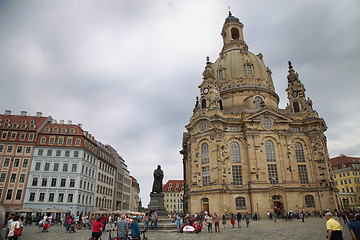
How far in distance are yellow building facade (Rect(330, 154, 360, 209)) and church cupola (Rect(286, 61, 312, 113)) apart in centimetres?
3726

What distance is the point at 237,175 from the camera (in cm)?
4409

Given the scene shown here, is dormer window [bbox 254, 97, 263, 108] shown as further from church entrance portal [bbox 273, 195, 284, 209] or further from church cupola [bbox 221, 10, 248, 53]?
church cupola [bbox 221, 10, 248, 53]

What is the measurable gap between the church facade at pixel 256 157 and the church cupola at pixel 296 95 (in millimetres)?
200

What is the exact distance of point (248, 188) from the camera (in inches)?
1672

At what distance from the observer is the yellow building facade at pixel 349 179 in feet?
237

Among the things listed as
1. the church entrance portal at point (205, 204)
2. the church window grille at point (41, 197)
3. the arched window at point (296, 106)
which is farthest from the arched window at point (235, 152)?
the church window grille at point (41, 197)

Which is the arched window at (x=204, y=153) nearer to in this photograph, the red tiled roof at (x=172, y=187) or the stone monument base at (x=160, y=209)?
the stone monument base at (x=160, y=209)

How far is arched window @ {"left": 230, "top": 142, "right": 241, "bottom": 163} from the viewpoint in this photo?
45.4 metres

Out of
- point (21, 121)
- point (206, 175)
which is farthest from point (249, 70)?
point (21, 121)

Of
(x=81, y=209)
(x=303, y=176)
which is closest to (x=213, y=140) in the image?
(x=303, y=176)

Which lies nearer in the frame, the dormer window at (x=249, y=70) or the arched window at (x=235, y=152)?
the arched window at (x=235, y=152)

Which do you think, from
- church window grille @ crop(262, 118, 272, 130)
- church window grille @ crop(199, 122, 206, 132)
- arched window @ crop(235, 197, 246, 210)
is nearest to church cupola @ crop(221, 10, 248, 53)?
church window grille @ crop(262, 118, 272, 130)

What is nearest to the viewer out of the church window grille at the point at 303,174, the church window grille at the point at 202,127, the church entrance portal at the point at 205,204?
the church entrance portal at the point at 205,204

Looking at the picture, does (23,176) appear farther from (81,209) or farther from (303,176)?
(303,176)
